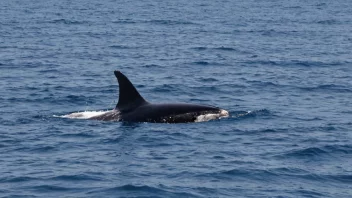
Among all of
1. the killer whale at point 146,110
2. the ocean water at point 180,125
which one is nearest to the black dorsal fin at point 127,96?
the killer whale at point 146,110

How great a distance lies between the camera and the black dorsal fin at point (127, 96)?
27.4 metres

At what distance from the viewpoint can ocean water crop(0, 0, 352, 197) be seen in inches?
812

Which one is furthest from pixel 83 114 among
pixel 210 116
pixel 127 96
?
pixel 210 116

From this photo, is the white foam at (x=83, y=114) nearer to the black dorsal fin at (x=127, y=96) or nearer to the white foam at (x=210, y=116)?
the black dorsal fin at (x=127, y=96)

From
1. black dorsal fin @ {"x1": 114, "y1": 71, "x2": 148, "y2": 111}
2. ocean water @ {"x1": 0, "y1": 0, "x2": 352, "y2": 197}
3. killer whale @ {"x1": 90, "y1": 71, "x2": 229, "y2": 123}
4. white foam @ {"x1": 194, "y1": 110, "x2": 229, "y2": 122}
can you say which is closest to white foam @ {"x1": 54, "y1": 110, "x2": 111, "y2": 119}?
ocean water @ {"x1": 0, "y1": 0, "x2": 352, "y2": 197}

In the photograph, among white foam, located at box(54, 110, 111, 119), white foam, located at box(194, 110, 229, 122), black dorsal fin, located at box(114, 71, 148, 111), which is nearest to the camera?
black dorsal fin, located at box(114, 71, 148, 111)

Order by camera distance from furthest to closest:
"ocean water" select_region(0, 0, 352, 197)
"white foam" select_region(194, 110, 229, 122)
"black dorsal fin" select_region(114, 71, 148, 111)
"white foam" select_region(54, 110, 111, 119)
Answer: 1. "white foam" select_region(54, 110, 111, 119)
2. "white foam" select_region(194, 110, 229, 122)
3. "black dorsal fin" select_region(114, 71, 148, 111)
4. "ocean water" select_region(0, 0, 352, 197)

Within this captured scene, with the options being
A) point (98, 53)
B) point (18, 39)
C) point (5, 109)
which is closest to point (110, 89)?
point (5, 109)

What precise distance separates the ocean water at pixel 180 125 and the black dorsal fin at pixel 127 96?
1.01 metres

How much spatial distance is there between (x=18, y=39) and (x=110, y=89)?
917 inches

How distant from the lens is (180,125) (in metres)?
27.2

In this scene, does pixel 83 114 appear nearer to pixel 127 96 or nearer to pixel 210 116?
pixel 127 96

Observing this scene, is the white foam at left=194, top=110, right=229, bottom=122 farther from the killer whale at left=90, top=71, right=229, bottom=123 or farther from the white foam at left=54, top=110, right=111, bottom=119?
the white foam at left=54, top=110, right=111, bottom=119

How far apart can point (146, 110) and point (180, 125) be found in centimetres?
133
